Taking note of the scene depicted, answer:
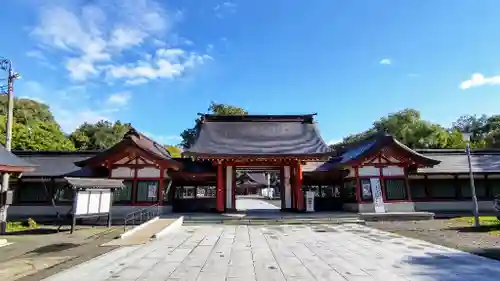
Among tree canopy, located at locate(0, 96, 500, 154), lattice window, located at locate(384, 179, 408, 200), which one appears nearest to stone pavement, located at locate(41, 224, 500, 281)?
lattice window, located at locate(384, 179, 408, 200)

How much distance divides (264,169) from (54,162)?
1412 cm

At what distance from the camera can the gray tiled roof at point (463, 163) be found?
21.2m

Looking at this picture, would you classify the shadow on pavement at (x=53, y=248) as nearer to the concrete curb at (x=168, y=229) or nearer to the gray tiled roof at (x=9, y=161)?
the concrete curb at (x=168, y=229)

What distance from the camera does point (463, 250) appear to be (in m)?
9.36

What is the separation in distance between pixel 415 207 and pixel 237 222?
11.6 m

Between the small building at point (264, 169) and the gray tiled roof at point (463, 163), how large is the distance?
0.06m

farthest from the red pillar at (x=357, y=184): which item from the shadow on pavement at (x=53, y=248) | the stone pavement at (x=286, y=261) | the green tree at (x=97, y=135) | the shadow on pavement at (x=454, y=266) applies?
the green tree at (x=97, y=135)

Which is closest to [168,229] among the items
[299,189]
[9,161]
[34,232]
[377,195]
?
[34,232]

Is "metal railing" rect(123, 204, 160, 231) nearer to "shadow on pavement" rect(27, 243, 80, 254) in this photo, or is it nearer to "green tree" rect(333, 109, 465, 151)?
"shadow on pavement" rect(27, 243, 80, 254)

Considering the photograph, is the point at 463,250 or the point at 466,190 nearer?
the point at 463,250

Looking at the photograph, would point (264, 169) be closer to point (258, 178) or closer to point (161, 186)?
point (161, 186)

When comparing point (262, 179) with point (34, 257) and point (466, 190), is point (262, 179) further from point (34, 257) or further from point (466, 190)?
point (34, 257)

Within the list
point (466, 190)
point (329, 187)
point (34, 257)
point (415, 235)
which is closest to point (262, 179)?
point (329, 187)

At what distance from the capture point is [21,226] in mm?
16672
